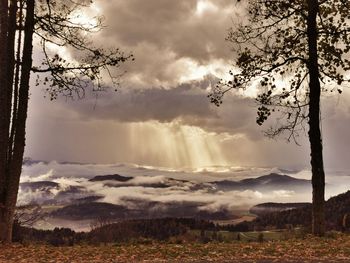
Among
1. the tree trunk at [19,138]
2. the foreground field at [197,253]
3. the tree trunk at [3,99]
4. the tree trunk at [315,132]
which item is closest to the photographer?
the foreground field at [197,253]

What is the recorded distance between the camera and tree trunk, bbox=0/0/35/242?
22391 mm

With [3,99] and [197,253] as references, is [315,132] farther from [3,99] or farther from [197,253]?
[3,99]

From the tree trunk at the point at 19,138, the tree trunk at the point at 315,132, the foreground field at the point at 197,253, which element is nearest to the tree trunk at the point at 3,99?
the tree trunk at the point at 19,138

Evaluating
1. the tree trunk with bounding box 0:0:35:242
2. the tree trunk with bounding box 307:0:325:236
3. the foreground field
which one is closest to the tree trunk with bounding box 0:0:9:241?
the tree trunk with bounding box 0:0:35:242

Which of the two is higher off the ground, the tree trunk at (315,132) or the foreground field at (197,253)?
the tree trunk at (315,132)

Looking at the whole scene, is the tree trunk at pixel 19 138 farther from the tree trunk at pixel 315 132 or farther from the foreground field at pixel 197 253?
the tree trunk at pixel 315 132

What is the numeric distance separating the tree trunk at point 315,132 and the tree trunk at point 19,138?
12975 millimetres

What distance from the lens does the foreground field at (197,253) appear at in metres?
15.8

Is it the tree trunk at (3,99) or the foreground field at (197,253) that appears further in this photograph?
the tree trunk at (3,99)

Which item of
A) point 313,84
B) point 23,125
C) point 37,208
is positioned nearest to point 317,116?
point 313,84

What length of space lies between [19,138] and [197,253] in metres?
10.5

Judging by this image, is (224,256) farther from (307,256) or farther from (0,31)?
(0,31)

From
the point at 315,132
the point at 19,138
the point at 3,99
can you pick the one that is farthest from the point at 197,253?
the point at 3,99

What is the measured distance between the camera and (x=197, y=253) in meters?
17.0
